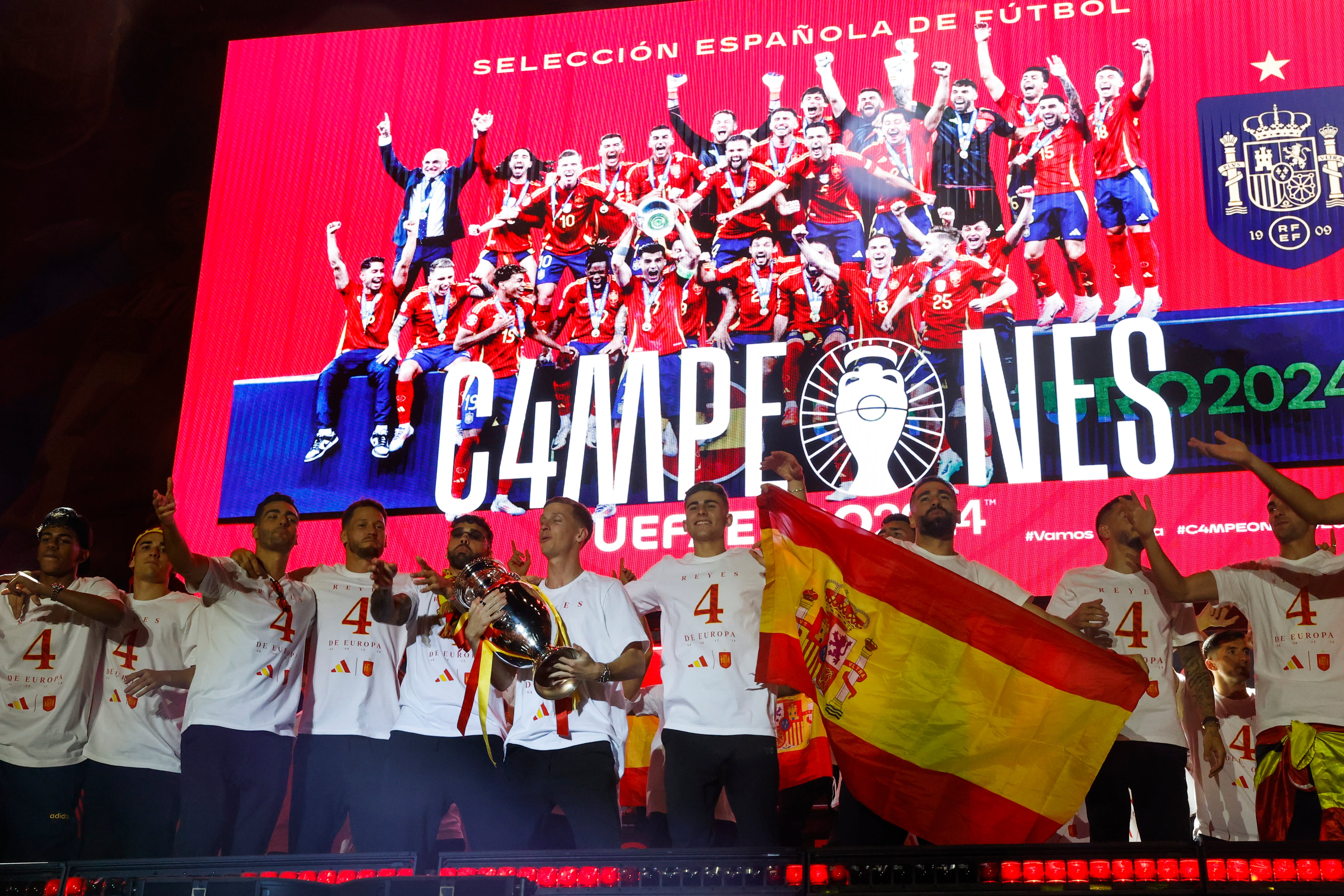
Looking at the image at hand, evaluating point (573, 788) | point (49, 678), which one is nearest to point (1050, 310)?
point (573, 788)

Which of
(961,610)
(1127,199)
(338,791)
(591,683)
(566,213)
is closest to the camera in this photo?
(961,610)

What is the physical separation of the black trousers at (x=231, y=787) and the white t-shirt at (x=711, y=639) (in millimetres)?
1522

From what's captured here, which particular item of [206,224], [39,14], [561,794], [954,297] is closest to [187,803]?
[561,794]

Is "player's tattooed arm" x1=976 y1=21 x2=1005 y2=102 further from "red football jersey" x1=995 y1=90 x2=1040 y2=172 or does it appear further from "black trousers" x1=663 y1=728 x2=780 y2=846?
"black trousers" x1=663 y1=728 x2=780 y2=846

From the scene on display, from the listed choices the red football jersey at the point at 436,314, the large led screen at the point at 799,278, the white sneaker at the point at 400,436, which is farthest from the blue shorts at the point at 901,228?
the white sneaker at the point at 400,436

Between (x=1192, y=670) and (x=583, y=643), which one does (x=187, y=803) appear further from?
(x=1192, y=670)

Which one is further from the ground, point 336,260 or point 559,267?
point 336,260

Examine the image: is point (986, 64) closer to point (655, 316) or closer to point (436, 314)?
point (655, 316)

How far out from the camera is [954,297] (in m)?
6.82

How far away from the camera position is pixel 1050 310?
22.0 ft

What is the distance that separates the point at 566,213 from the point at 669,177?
2.21ft

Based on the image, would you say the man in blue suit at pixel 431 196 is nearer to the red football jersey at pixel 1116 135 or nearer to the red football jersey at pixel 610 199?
the red football jersey at pixel 610 199

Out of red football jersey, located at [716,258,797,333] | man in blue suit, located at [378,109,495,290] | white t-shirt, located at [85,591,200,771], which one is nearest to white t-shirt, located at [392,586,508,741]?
white t-shirt, located at [85,591,200,771]

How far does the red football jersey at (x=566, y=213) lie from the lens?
7.43 m
